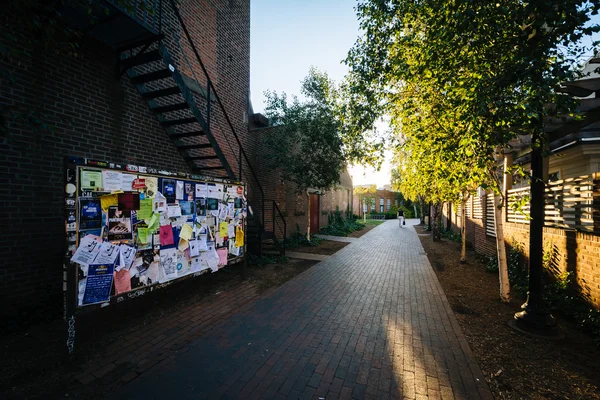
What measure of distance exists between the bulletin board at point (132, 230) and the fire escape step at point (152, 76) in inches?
80.5

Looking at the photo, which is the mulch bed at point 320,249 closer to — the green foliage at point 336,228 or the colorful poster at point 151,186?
the green foliage at point 336,228

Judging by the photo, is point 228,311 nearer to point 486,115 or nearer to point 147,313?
point 147,313

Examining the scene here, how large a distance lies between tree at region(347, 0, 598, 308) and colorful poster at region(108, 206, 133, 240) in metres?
4.95

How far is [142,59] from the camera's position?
495 cm

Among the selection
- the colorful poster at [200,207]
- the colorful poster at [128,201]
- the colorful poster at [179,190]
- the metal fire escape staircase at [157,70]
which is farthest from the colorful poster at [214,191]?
the colorful poster at [128,201]

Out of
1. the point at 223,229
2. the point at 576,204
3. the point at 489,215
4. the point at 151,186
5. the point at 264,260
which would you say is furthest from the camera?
the point at 489,215

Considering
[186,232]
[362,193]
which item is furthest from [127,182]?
[362,193]

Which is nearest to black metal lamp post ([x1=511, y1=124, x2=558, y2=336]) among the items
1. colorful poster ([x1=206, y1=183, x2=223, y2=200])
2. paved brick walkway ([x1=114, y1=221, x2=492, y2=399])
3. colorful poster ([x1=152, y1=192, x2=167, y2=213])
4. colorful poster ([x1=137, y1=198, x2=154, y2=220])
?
paved brick walkway ([x1=114, y1=221, x2=492, y2=399])

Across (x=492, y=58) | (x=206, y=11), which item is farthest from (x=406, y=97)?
(x=206, y=11)

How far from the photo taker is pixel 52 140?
4.34 meters

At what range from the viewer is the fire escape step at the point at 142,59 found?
479 cm

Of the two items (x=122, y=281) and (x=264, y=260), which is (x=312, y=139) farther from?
(x=122, y=281)

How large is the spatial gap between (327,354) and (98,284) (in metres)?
3.14

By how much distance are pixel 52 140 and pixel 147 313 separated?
131 inches
